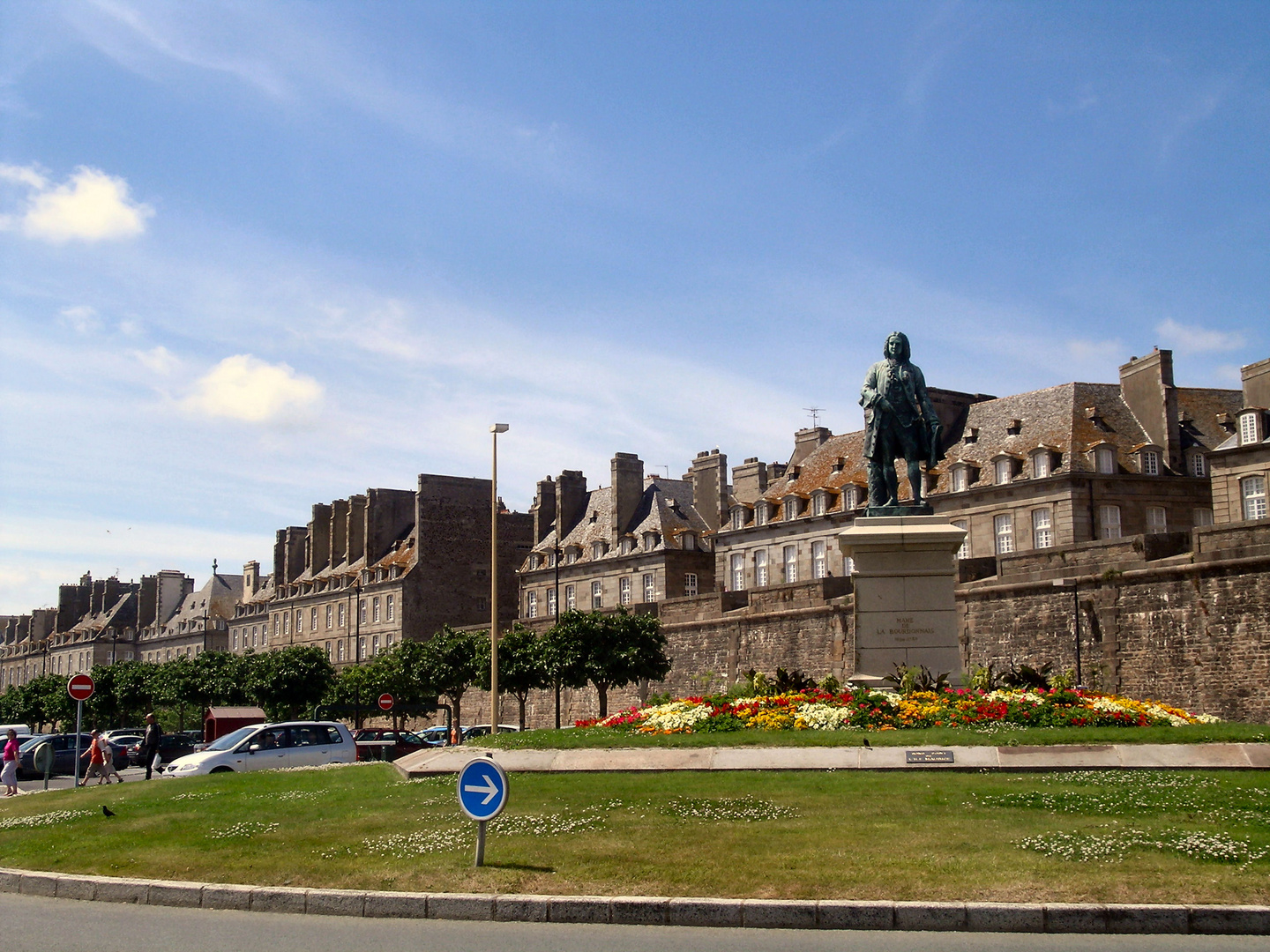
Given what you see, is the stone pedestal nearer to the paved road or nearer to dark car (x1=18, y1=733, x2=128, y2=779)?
the paved road

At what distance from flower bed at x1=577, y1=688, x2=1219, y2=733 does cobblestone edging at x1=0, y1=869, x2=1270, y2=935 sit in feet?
26.9

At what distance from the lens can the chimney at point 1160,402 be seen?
5691 cm

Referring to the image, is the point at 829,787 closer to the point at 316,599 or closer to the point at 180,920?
the point at 180,920

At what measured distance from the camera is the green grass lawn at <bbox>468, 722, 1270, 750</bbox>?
16.8 m

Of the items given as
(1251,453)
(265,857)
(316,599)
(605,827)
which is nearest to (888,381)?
(605,827)

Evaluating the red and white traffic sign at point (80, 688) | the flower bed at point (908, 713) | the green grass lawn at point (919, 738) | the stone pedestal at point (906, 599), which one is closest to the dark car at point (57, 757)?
the red and white traffic sign at point (80, 688)

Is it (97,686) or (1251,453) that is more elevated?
(1251,453)

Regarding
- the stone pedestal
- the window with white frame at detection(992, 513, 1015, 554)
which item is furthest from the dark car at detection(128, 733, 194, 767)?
the window with white frame at detection(992, 513, 1015, 554)

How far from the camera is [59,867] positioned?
1455 centimetres

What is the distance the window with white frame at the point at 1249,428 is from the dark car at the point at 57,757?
4389 cm

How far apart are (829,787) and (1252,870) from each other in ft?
16.7

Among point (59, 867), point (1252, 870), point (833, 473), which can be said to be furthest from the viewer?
point (833, 473)

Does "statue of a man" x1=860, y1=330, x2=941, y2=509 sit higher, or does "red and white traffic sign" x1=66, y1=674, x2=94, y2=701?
"statue of a man" x1=860, y1=330, x2=941, y2=509

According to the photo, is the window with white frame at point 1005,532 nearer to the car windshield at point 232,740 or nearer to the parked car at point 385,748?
the parked car at point 385,748
